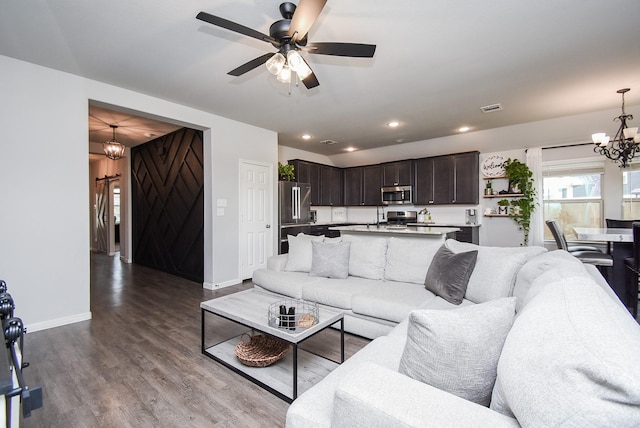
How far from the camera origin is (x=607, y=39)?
2.60 meters

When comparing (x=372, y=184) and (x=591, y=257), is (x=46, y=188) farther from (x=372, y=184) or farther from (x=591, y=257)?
(x=591, y=257)

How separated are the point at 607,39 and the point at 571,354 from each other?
131 inches

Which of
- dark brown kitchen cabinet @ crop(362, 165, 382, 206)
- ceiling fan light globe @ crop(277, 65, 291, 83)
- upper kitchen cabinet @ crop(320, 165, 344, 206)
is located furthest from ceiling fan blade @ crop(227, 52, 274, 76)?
dark brown kitchen cabinet @ crop(362, 165, 382, 206)

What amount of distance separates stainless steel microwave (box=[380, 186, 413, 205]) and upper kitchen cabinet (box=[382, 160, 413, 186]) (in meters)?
0.12

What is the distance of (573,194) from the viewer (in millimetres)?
5359

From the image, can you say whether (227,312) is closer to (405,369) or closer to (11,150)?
(405,369)

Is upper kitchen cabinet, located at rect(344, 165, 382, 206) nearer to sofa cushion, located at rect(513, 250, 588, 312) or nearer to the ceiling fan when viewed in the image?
the ceiling fan

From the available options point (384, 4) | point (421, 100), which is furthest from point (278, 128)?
point (384, 4)

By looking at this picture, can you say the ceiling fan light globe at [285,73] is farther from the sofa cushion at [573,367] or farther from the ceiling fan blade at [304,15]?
the sofa cushion at [573,367]

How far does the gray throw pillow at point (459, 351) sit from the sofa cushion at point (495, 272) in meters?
1.35

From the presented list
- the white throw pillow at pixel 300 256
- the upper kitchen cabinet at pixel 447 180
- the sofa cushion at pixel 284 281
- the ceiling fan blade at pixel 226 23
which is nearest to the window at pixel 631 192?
the upper kitchen cabinet at pixel 447 180

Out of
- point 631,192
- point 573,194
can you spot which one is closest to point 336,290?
point 573,194

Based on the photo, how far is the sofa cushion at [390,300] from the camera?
240cm

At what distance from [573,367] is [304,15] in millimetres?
2054
